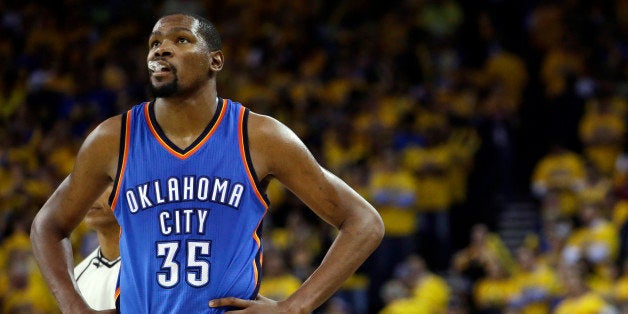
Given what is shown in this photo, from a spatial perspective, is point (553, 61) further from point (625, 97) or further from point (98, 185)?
point (98, 185)

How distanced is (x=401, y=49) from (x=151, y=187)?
1182cm

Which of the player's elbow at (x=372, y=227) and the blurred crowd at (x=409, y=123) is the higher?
the blurred crowd at (x=409, y=123)

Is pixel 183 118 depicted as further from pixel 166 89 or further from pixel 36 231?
pixel 36 231

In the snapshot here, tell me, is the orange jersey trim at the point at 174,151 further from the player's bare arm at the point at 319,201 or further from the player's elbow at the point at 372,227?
the player's elbow at the point at 372,227

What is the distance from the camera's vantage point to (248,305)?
3266 mm

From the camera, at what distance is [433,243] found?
1255cm

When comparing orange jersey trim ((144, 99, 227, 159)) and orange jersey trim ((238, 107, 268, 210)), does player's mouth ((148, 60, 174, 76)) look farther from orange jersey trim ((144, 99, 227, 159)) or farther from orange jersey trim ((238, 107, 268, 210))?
orange jersey trim ((238, 107, 268, 210))

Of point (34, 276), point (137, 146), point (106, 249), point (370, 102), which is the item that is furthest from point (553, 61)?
point (137, 146)

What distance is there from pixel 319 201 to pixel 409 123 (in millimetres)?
9967

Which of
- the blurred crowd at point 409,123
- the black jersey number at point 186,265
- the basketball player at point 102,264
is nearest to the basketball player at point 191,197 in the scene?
the black jersey number at point 186,265

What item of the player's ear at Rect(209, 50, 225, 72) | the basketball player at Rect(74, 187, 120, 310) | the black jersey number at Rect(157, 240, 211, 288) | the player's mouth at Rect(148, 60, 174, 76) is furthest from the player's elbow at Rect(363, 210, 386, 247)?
the basketball player at Rect(74, 187, 120, 310)

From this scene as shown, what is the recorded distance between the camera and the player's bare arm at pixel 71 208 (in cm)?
338

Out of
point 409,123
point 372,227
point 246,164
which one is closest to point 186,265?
point 246,164

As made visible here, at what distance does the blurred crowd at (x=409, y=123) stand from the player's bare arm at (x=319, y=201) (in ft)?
22.2
